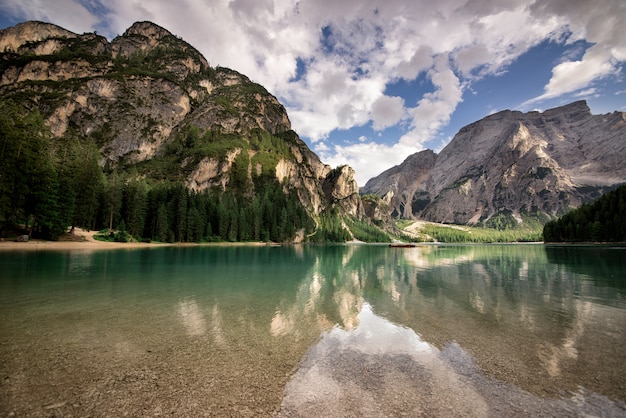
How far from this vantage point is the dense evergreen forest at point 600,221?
387 feet

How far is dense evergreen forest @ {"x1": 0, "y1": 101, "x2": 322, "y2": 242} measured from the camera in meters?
54.8

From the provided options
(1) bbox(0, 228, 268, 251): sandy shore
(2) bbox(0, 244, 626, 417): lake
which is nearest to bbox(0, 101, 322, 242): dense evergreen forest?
(1) bbox(0, 228, 268, 251): sandy shore

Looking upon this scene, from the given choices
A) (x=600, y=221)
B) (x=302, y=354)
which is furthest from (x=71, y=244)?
(x=600, y=221)

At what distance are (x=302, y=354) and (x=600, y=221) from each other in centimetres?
17454

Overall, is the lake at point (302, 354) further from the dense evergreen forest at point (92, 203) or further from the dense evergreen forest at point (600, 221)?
the dense evergreen forest at point (600, 221)

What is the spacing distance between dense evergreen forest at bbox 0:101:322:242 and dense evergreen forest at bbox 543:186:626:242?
141219mm

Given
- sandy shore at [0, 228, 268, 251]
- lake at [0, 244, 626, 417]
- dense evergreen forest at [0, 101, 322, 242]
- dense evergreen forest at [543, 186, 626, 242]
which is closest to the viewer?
lake at [0, 244, 626, 417]

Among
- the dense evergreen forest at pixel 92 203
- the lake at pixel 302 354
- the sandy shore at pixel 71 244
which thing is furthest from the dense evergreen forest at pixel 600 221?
the sandy shore at pixel 71 244

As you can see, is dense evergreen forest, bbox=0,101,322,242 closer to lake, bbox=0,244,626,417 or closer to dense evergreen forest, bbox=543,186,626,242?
lake, bbox=0,244,626,417

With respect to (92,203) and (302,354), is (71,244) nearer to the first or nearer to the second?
(92,203)

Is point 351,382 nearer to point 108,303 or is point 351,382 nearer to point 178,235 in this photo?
point 108,303

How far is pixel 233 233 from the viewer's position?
418 ft

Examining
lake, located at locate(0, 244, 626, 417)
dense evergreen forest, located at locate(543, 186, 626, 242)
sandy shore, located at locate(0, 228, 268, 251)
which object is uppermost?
dense evergreen forest, located at locate(543, 186, 626, 242)

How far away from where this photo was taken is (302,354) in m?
11.0
